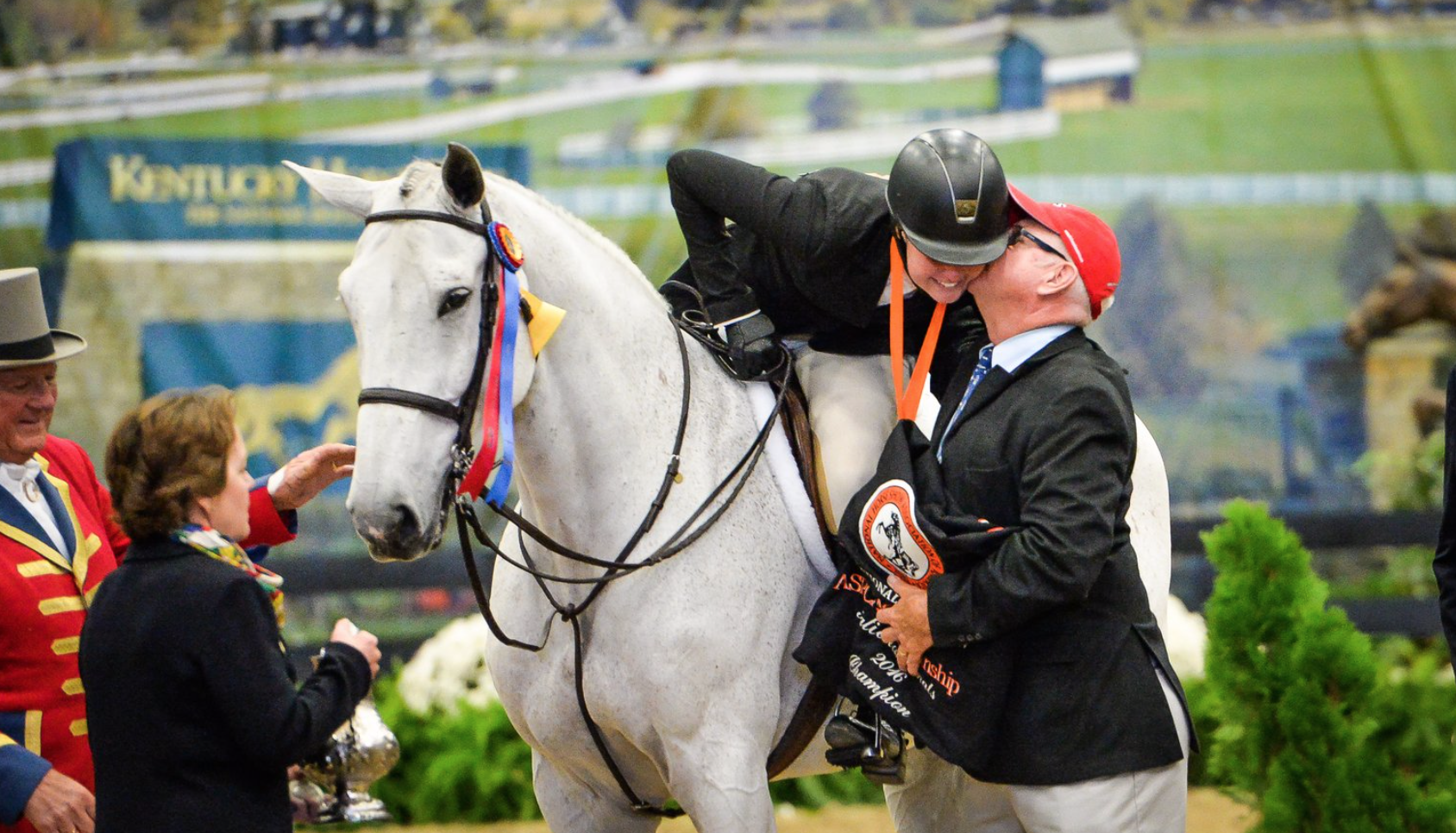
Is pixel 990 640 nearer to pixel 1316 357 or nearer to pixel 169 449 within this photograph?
pixel 169 449

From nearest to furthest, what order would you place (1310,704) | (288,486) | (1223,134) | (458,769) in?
(288,486), (1310,704), (458,769), (1223,134)

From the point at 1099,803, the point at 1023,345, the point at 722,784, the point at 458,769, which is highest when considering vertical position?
the point at 1023,345

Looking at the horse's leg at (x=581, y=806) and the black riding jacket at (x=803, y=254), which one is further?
the horse's leg at (x=581, y=806)

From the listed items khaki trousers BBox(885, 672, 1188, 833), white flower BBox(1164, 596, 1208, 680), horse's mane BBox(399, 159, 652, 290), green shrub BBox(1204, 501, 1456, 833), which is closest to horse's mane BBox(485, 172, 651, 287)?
horse's mane BBox(399, 159, 652, 290)

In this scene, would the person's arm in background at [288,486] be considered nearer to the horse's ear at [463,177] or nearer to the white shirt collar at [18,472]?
the white shirt collar at [18,472]

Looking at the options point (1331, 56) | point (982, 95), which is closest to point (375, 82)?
point (982, 95)

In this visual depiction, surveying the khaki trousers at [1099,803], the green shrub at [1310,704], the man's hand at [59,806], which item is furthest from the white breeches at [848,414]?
the green shrub at [1310,704]

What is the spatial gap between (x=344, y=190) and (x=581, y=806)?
1288mm

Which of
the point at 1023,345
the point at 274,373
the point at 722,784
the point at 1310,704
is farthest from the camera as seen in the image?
the point at 274,373

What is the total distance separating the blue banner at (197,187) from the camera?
18.5 ft

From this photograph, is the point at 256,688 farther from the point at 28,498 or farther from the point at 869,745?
the point at 869,745

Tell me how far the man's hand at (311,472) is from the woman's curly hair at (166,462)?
2.21 ft

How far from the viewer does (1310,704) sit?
170 inches

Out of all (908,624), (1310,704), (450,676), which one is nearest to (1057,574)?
(908,624)
